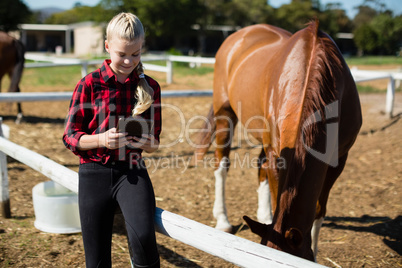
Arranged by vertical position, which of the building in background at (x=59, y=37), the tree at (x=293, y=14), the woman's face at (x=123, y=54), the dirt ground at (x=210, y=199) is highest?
the tree at (x=293, y=14)

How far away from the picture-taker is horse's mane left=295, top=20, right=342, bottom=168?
1.92 m

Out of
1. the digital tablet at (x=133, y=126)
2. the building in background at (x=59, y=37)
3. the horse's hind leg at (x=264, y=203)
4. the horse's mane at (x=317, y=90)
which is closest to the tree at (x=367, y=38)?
the building in background at (x=59, y=37)

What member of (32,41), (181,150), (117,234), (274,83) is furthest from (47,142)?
(32,41)

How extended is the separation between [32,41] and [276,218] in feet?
192

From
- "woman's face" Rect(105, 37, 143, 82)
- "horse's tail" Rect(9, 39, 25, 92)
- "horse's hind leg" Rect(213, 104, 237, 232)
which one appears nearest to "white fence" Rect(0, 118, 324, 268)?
"woman's face" Rect(105, 37, 143, 82)

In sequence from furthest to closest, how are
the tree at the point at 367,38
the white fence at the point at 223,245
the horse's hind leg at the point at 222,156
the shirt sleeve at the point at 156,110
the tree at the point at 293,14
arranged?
the tree at the point at 293,14 < the tree at the point at 367,38 < the horse's hind leg at the point at 222,156 < the shirt sleeve at the point at 156,110 < the white fence at the point at 223,245

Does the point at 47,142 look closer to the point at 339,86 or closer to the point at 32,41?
the point at 339,86

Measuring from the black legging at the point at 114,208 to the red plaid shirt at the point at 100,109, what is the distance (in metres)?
0.06

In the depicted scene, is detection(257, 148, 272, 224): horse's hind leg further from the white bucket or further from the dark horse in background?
the dark horse in background

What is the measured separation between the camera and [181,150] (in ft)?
19.0

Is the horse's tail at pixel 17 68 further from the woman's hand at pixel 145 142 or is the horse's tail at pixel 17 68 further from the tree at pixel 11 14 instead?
the tree at pixel 11 14

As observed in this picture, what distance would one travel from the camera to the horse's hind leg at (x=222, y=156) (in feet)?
11.2

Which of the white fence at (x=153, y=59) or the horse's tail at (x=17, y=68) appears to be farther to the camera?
the white fence at (x=153, y=59)

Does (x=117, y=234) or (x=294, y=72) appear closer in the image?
(x=294, y=72)
